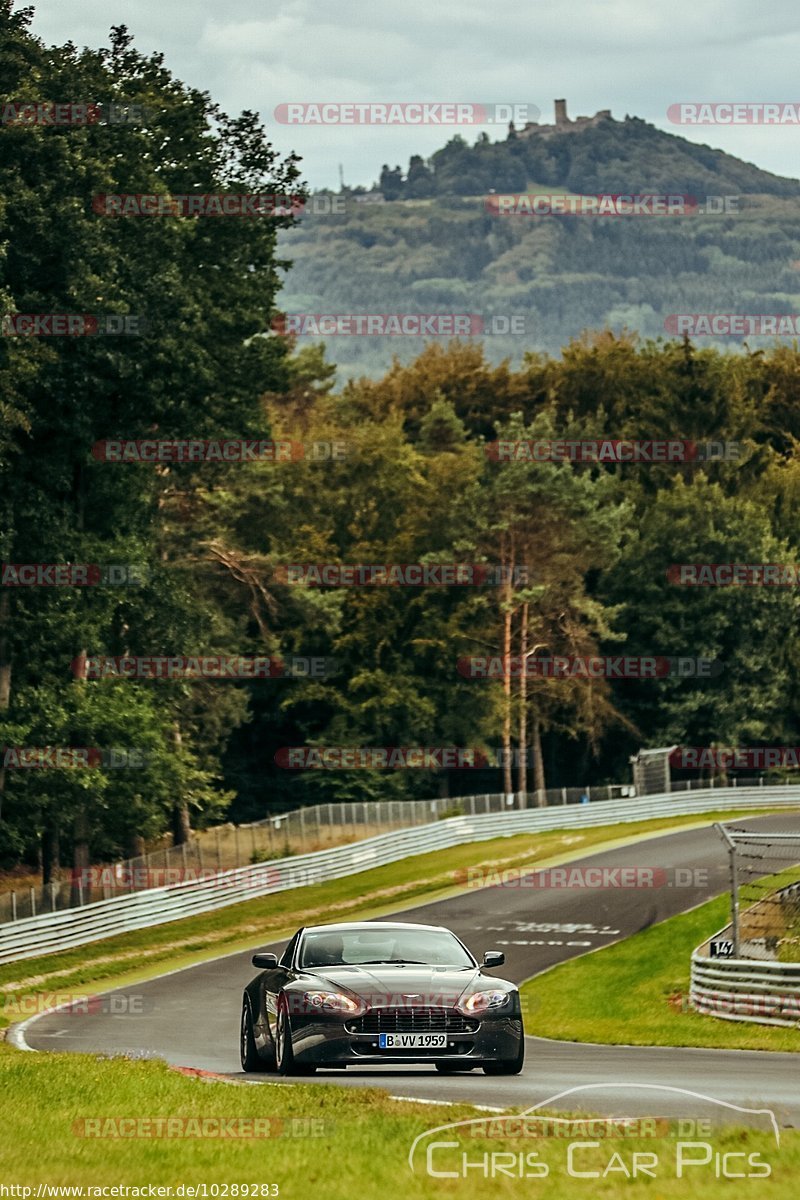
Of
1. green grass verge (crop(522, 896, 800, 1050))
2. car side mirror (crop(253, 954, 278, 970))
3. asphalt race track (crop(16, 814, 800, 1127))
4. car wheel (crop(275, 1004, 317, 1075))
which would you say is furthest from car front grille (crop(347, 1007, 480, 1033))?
green grass verge (crop(522, 896, 800, 1050))

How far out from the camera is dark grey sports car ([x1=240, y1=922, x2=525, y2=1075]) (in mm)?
14297

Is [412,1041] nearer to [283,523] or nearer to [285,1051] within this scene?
[285,1051]

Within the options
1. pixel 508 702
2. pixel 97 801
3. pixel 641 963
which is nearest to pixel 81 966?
pixel 97 801

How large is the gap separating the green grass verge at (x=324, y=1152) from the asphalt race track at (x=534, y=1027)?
1341 millimetres

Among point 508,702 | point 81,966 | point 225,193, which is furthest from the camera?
point 508,702

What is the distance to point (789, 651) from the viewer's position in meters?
84.1

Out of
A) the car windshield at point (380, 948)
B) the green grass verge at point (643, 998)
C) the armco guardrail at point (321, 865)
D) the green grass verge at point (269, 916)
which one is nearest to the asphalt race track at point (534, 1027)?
the green grass verge at point (643, 998)

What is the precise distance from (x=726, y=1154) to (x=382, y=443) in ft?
243

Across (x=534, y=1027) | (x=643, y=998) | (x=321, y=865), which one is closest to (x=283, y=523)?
(x=321, y=865)

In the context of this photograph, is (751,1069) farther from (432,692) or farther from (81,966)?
(432,692)

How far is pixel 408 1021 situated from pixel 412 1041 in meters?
0.16

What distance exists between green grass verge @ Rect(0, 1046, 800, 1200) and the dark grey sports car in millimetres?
1533

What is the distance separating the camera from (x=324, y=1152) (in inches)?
371

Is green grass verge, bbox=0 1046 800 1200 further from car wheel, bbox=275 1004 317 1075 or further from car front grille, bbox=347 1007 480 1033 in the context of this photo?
car wheel, bbox=275 1004 317 1075
